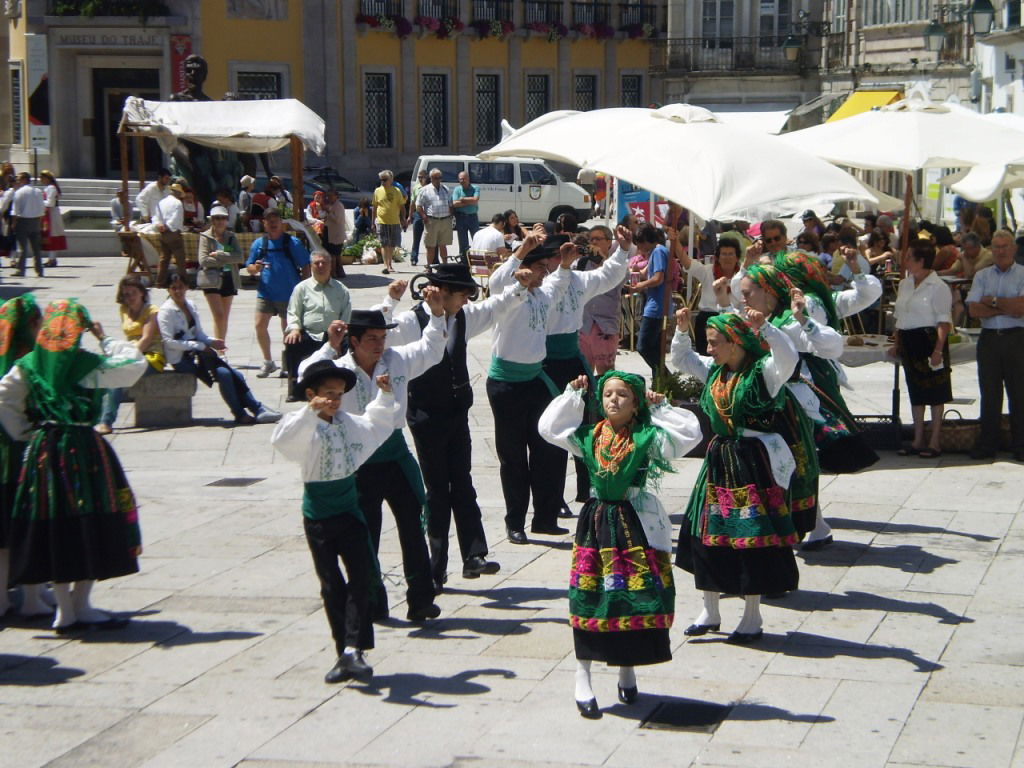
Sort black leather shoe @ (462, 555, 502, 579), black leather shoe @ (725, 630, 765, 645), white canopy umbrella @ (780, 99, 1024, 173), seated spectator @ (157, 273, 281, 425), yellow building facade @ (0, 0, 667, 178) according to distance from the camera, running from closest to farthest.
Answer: black leather shoe @ (725, 630, 765, 645) < black leather shoe @ (462, 555, 502, 579) < white canopy umbrella @ (780, 99, 1024, 173) < seated spectator @ (157, 273, 281, 425) < yellow building facade @ (0, 0, 667, 178)

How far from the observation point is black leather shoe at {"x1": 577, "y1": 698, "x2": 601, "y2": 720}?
6184mm

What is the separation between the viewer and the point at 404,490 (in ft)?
24.2

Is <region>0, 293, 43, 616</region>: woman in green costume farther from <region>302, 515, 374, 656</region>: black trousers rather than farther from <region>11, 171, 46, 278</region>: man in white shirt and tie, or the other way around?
<region>11, 171, 46, 278</region>: man in white shirt and tie

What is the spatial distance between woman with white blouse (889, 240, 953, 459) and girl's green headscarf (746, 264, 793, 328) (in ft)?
10.2

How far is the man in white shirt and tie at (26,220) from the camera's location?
908 inches

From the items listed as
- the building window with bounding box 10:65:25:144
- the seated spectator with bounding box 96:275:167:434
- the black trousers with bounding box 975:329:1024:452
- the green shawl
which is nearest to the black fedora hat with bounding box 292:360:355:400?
the green shawl

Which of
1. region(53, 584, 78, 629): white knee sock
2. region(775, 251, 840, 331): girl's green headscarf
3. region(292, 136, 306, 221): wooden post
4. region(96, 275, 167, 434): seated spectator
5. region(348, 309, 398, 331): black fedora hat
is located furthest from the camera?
region(292, 136, 306, 221): wooden post

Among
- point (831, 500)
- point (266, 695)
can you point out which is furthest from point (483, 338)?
point (266, 695)

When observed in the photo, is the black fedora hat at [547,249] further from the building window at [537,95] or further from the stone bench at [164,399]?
the building window at [537,95]

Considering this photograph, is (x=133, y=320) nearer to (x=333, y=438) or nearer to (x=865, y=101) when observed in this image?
(x=333, y=438)

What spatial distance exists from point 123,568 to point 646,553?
273 centimetres

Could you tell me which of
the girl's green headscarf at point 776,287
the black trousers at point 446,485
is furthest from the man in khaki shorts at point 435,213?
the girl's green headscarf at point 776,287

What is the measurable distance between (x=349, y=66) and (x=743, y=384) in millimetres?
36191

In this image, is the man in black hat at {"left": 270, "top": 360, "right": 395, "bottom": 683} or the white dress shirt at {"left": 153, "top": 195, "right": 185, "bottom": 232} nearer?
the man in black hat at {"left": 270, "top": 360, "right": 395, "bottom": 683}
